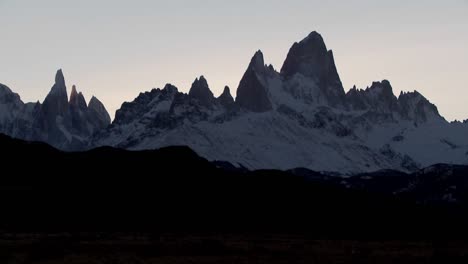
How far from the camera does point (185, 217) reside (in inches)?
5925

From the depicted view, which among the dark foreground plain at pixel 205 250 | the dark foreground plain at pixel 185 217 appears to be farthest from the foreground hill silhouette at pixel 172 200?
the dark foreground plain at pixel 205 250

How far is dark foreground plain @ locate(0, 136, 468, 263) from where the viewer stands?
4023 inches

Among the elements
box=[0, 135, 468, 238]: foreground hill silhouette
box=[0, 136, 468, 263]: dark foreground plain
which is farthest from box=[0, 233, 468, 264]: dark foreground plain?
box=[0, 135, 468, 238]: foreground hill silhouette

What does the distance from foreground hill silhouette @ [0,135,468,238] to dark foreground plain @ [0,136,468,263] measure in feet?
0.66

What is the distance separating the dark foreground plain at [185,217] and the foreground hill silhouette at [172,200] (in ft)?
0.66

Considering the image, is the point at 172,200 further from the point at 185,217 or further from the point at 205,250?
→ the point at 205,250

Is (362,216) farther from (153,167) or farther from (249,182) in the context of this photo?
(153,167)

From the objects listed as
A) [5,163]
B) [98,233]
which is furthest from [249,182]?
[98,233]

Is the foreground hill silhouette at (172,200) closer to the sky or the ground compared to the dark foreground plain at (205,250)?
closer to the sky

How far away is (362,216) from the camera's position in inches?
6718

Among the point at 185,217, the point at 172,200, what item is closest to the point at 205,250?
the point at 185,217

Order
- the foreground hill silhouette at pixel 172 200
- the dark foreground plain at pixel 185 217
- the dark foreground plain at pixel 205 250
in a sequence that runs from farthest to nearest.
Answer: the foreground hill silhouette at pixel 172 200, the dark foreground plain at pixel 185 217, the dark foreground plain at pixel 205 250

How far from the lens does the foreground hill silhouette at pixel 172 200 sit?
144250mm

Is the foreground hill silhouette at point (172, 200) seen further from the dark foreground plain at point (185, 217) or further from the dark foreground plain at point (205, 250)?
the dark foreground plain at point (205, 250)
